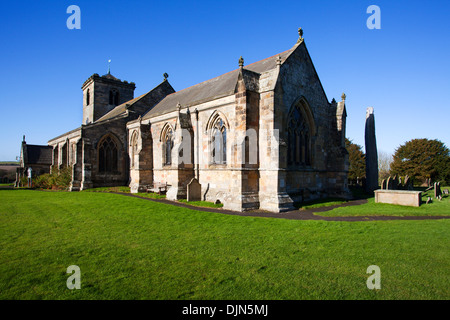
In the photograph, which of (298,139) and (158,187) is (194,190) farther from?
(298,139)

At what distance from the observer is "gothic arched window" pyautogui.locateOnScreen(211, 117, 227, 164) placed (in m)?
16.3

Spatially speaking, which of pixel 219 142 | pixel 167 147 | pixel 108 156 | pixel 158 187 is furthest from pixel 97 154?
pixel 219 142

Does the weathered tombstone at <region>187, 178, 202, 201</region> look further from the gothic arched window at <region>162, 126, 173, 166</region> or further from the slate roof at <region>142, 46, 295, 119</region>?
the slate roof at <region>142, 46, 295, 119</region>

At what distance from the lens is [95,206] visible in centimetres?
1402

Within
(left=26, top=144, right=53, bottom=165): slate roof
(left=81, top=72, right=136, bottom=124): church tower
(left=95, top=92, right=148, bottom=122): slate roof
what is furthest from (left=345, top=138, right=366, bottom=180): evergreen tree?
(left=26, top=144, right=53, bottom=165): slate roof

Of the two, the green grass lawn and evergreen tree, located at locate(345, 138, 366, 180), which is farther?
evergreen tree, located at locate(345, 138, 366, 180)

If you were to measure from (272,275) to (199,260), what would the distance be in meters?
1.71

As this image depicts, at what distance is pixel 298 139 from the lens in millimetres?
16797

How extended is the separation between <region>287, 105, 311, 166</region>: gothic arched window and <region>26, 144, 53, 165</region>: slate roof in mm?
32724

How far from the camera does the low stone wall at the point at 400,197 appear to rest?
1416cm

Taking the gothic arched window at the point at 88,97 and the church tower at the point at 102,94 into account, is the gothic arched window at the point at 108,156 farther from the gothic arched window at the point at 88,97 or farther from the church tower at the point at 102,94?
the gothic arched window at the point at 88,97

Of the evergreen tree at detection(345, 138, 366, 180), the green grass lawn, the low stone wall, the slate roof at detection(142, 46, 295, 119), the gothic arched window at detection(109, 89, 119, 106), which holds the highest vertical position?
the gothic arched window at detection(109, 89, 119, 106)

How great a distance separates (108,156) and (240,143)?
16.6 meters
